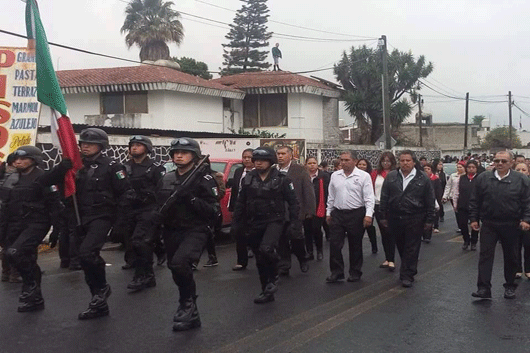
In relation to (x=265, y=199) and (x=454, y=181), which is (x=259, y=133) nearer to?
(x=454, y=181)

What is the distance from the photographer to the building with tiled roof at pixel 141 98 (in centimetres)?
2508

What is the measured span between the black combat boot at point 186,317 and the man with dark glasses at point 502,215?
3235 millimetres

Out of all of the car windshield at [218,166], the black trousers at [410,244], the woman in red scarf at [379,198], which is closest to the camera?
the black trousers at [410,244]

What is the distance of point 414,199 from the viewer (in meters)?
7.97

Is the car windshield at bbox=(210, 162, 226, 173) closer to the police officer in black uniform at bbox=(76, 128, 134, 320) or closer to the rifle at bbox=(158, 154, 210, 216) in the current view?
the police officer in black uniform at bbox=(76, 128, 134, 320)

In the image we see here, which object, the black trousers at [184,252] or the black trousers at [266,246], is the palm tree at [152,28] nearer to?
the black trousers at [266,246]

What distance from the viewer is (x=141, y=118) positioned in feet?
82.9

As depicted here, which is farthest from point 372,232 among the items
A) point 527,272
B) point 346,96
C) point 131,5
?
point 131,5

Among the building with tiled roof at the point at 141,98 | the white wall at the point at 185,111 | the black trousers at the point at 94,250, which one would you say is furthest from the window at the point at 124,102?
the black trousers at the point at 94,250

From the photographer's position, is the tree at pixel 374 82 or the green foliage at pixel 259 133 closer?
the green foliage at pixel 259 133

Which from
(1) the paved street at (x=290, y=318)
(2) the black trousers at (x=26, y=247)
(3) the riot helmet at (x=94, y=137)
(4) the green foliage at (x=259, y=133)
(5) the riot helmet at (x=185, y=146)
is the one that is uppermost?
(4) the green foliage at (x=259, y=133)

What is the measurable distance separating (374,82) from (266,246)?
2991cm

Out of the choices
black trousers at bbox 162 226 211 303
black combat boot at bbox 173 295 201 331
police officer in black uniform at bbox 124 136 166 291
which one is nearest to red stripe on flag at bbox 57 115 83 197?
police officer in black uniform at bbox 124 136 166 291

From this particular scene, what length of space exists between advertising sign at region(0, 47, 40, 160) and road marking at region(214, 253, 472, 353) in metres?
7.68
